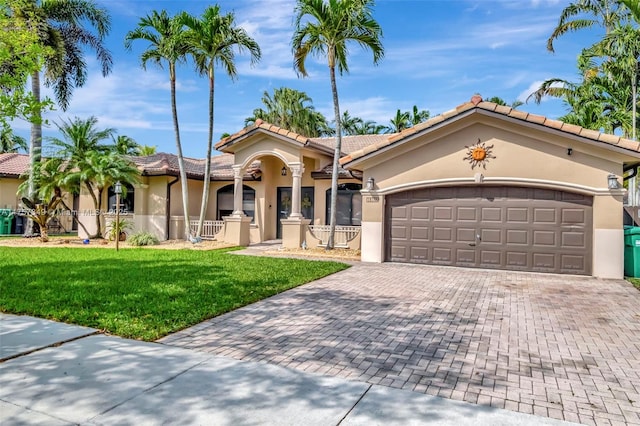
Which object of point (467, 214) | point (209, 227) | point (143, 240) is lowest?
point (143, 240)

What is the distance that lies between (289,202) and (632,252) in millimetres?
13492

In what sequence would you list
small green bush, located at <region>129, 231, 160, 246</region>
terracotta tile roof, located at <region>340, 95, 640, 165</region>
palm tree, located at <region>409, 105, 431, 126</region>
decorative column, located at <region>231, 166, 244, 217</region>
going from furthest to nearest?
palm tree, located at <region>409, 105, 431, 126</region>, decorative column, located at <region>231, 166, 244, 217</region>, small green bush, located at <region>129, 231, 160, 246</region>, terracotta tile roof, located at <region>340, 95, 640, 165</region>

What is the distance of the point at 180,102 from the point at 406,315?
14824 millimetres

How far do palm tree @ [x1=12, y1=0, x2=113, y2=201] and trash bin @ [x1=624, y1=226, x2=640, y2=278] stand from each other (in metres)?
23.9

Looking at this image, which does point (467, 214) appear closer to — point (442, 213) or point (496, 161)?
point (442, 213)

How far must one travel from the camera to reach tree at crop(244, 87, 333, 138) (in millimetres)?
39531

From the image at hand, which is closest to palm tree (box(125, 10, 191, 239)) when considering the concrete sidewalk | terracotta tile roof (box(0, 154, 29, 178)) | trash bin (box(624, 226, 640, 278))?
terracotta tile roof (box(0, 154, 29, 178))

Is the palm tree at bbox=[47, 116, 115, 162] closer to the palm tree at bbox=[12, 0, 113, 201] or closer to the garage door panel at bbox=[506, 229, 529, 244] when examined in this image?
the palm tree at bbox=[12, 0, 113, 201]

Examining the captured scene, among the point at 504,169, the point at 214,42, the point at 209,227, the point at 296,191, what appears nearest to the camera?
the point at 504,169

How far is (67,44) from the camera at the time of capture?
21234 mm

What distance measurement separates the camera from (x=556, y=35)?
24062 millimetres

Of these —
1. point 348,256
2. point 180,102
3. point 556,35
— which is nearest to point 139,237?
point 180,102

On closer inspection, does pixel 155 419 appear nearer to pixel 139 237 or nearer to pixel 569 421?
pixel 569 421

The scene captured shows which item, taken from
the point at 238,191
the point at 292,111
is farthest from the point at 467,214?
the point at 292,111
